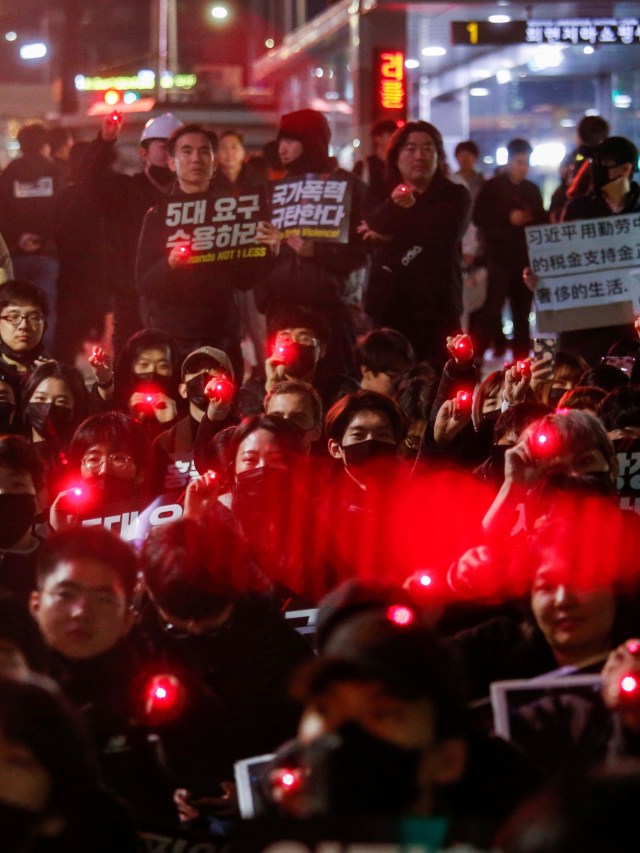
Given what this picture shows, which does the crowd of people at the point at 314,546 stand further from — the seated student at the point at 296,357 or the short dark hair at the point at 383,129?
the short dark hair at the point at 383,129

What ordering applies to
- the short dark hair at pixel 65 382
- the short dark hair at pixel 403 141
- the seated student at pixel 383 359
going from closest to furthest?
the short dark hair at pixel 65 382 < the seated student at pixel 383 359 < the short dark hair at pixel 403 141

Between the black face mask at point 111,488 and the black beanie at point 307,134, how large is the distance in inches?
136

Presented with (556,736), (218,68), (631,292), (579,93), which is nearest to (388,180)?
(631,292)

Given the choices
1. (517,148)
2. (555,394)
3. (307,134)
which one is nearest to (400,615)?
(555,394)

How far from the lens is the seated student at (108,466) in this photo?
16.4 ft

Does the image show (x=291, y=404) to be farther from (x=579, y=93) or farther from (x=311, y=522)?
(x=579, y=93)

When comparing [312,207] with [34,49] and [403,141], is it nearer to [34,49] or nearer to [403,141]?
[403,141]

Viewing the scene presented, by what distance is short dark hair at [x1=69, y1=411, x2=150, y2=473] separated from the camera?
5.23 metres

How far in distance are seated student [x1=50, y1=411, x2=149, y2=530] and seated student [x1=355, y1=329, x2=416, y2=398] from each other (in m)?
1.91

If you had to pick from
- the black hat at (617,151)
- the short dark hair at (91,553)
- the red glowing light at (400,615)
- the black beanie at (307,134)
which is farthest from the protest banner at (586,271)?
the red glowing light at (400,615)

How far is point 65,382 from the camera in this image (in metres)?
6.04

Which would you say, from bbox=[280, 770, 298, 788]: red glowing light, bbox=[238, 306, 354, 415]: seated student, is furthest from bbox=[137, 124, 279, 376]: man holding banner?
bbox=[280, 770, 298, 788]: red glowing light

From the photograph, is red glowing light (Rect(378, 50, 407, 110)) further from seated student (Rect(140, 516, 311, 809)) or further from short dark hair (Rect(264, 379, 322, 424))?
seated student (Rect(140, 516, 311, 809))

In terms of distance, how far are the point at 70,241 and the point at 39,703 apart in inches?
253
